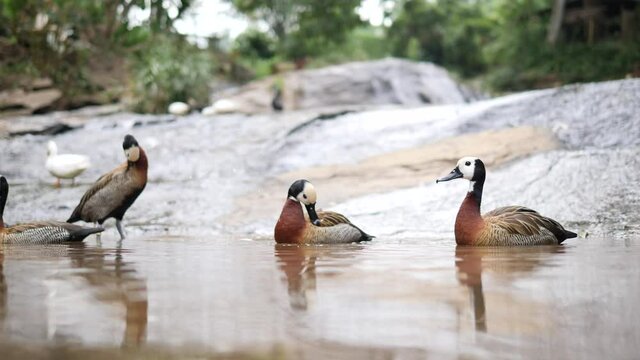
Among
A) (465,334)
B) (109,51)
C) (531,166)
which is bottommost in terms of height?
(465,334)

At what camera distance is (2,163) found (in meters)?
13.0

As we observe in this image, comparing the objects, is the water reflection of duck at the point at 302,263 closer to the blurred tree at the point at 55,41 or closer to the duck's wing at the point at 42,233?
the duck's wing at the point at 42,233

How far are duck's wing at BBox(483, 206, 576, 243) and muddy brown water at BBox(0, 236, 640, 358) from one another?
1054mm

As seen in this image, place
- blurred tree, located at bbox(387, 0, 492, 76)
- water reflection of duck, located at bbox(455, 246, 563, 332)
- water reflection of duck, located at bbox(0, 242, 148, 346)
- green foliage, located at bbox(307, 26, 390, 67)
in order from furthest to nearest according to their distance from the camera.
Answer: blurred tree, located at bbox(387, 0, 492, 76) → green foliage, located at bbox(307, 26, 390, 67) → water reflection of duck, located at bbox(455, 246, 563, 332) → water reflection of duck, located at bbox(0, 242, 148, 346)

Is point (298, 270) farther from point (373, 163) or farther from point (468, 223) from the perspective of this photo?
point (373, 163)

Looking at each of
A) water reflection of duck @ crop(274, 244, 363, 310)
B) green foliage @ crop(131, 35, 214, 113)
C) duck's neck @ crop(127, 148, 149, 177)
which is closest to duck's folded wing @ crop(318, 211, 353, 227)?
water reflection of duck @ crop(274, 244, 363, 310)

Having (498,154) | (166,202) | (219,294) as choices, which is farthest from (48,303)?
(498,154)

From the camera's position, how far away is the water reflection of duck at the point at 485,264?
3008 millimetres

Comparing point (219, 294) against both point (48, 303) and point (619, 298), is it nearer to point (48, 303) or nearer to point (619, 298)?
point (48, 303)

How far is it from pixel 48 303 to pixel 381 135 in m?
9.49

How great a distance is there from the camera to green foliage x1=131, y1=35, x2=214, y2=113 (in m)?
18.4

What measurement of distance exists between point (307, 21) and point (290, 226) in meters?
22.9

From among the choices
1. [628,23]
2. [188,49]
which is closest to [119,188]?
[188,49]

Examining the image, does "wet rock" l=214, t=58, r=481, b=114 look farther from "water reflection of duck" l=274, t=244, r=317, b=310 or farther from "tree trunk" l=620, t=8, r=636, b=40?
"water reflection of duck" l=274, t=244, r=317, b=310
